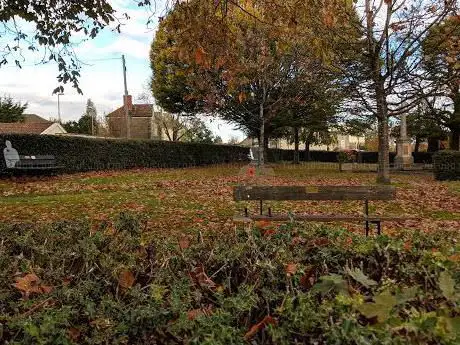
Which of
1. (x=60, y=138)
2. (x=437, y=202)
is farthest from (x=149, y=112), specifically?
(x=437, y=202)

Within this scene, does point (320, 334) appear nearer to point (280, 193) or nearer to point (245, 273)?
point (245, 273)

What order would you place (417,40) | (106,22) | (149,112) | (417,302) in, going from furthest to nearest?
(149,112) < (417,40) < (106,22) < (417,302)

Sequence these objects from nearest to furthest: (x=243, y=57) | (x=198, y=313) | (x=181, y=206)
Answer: (x=198, y=313) < (x=181, y=206) < (x=243, y=57)

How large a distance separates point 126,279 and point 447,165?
20.0 m

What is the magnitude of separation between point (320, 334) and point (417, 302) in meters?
0.50

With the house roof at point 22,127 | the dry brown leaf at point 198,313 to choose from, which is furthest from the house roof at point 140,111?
the dry brown leaf at point 198,313

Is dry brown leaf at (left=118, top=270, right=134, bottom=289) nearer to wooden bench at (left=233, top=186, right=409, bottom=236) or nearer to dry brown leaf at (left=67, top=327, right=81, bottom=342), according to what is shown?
dry brown leaf at (left=67, top=327, right=81, bottom=342)

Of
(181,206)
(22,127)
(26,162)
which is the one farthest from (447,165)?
(22,127)

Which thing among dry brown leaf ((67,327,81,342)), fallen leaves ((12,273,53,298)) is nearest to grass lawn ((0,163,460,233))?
fallen leaves ((12,273,53,298))

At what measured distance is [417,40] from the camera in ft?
56.2

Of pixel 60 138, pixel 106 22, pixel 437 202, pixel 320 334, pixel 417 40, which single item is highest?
pixel 417 40

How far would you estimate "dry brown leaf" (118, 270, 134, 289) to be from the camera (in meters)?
2.16

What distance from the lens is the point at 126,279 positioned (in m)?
2.20

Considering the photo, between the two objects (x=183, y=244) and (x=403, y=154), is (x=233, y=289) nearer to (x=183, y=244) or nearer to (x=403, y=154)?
(x=183, y=244)
